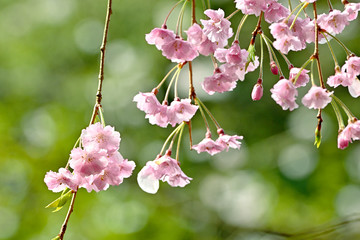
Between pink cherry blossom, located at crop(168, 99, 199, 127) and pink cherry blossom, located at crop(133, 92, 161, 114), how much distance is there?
0.09ft

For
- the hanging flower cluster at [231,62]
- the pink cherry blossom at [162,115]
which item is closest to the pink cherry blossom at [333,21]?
the hanging flower cluster at [231,62]

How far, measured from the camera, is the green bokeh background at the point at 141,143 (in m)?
4.02

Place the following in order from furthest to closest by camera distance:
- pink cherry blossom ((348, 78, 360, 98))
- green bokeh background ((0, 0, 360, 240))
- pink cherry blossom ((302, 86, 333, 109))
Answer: green bokeh background ((0, 0, 360, 240)) < pink cherry blossom ((348, 78, 360, 98)) < pink cherry blossom ((302, 86, 333, 109))

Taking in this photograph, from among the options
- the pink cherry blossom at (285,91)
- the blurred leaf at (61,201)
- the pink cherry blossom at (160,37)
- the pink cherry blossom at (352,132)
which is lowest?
the blurred leaf at (61,201)

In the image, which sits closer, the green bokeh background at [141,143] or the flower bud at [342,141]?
the flower bud at [342,141]

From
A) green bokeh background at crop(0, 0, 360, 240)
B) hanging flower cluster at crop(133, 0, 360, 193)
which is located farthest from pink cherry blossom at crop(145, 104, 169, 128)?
green bokeh background at crop(0, 0, 360, 240)

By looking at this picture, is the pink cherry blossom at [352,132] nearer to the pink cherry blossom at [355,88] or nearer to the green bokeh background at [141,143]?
the pink cherry blossom at [355,88]

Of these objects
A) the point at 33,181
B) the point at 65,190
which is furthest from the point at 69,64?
the point at 65,190

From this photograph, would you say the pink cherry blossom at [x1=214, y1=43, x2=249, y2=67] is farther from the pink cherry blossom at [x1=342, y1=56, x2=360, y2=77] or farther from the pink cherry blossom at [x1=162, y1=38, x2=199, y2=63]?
the pink cherry blossom at [x1=342, y1=56, x2=360, y2=77]

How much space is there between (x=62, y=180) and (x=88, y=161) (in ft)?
0.31

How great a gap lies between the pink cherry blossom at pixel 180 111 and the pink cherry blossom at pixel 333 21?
289 mm

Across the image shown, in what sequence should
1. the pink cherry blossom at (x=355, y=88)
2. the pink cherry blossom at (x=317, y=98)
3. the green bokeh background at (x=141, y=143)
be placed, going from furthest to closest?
the green bokeh background at (x=141, y=143), the pink cherry blossom at (x=355, y=88), the pink cherry blossom at (x=317, y=98)

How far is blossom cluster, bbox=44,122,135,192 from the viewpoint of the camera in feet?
3.10

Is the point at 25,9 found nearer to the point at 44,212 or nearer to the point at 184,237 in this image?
the point at 44,212
